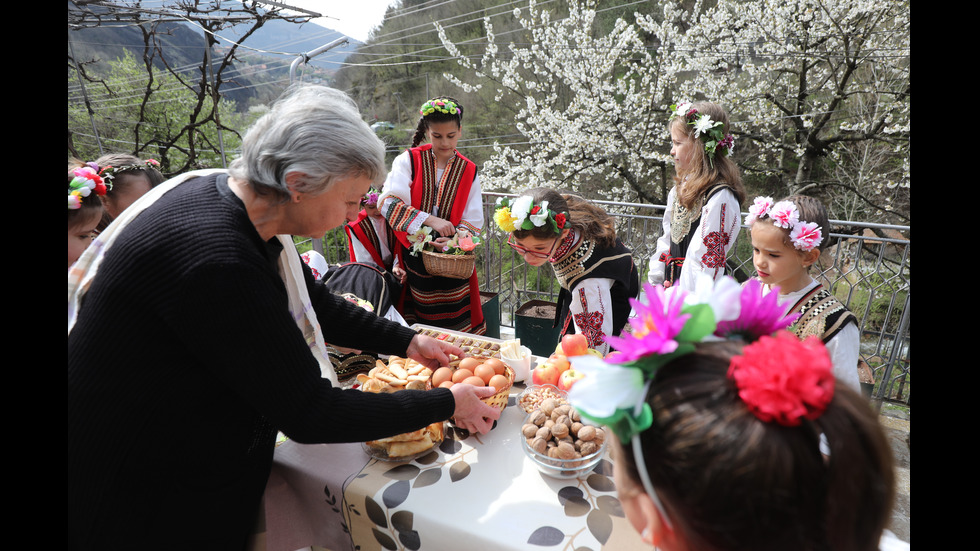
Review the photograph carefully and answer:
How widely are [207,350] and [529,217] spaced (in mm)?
1790

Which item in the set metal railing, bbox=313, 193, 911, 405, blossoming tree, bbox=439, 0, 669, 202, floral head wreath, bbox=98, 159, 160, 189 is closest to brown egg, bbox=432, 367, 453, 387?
floral head wreath, bbox=98, 159, 160, 189

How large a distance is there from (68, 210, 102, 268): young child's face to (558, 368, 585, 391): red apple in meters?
1.98

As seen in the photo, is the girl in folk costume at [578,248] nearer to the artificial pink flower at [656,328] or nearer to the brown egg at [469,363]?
the brown egg at [469,363]

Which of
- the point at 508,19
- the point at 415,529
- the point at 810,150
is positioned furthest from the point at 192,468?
the point at 508,19

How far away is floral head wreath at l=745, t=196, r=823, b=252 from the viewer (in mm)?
2035

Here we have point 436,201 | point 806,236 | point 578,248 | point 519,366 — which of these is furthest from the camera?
point 436,201

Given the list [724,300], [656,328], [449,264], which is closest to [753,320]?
[724,300]

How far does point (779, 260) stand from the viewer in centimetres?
213

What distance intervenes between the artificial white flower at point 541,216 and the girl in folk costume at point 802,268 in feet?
3.17

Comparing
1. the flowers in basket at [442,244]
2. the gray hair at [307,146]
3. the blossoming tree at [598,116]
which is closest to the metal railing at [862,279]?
the flowers in basket at [442,244]

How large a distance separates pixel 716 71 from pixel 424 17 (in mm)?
12779

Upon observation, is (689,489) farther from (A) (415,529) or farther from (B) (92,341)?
(B) (92,341)

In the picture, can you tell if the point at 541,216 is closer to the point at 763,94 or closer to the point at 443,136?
the point at 443,136

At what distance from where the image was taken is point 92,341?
1185mm
